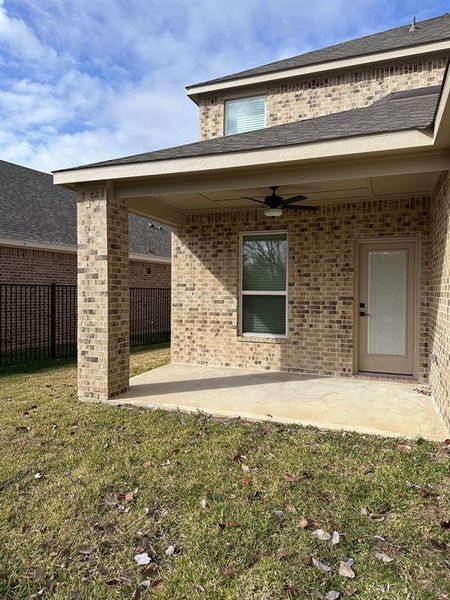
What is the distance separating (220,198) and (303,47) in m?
6.67

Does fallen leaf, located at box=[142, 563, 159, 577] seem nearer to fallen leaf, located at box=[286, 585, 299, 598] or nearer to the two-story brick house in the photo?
fallen leaf, located at box=[286, 585, 299, 598]

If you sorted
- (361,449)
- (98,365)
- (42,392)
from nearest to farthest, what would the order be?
(361,449) → (98,365) → (42,392)

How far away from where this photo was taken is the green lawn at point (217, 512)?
7.04ft

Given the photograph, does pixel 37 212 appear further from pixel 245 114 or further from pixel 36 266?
pixel 245 114

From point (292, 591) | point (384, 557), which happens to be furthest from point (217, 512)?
point (384, 557)

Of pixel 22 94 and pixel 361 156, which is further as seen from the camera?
pixel 22 94

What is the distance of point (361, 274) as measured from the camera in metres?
6.66

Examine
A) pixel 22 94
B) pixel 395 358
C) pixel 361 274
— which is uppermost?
pixel 22 94

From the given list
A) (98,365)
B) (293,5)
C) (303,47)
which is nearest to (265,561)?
(98,365)

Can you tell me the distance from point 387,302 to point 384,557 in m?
4.80

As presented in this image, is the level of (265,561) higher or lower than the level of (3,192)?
lower

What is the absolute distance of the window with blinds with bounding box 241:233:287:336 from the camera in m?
7.19

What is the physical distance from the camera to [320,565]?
88.0 inches

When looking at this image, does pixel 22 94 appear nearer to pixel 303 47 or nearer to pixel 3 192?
pixel 3 192
